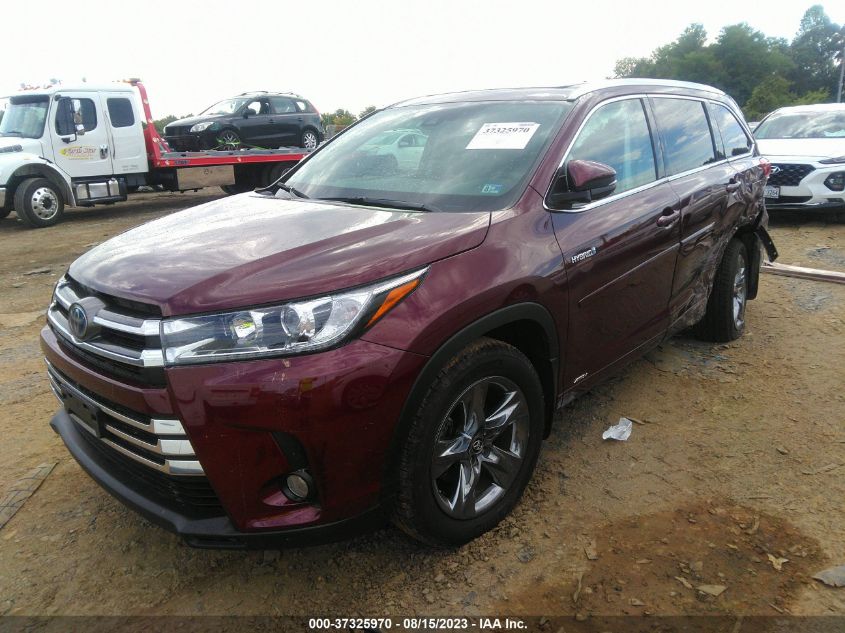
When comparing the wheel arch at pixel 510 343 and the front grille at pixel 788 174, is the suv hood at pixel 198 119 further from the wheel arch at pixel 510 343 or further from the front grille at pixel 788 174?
the wheel arch at pixel 510 343

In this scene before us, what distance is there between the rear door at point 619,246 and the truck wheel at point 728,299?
99 centimetres

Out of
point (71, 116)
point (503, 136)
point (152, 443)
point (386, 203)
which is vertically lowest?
point (152, 443)

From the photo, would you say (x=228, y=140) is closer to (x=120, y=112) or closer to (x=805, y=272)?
(x=120, y=112)

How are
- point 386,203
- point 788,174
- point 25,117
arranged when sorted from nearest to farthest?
point 386,203 → point 788,174 → point 25,117

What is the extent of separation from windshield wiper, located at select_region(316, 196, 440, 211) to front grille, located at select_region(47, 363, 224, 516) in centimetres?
131

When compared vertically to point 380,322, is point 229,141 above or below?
above

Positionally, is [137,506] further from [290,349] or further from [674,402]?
[674,402]

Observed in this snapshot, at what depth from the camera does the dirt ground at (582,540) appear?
90.4 inches

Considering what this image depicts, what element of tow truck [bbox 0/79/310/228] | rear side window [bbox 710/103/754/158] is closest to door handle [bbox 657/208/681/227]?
rear side window [bbox 710/103/754/158]

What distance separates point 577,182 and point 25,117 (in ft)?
40.5

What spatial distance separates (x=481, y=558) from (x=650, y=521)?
76 cm

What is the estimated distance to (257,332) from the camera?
6.47ft

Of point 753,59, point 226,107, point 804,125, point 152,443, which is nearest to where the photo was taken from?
point 152,443

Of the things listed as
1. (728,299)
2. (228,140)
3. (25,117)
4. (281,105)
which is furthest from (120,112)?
(728,299)
